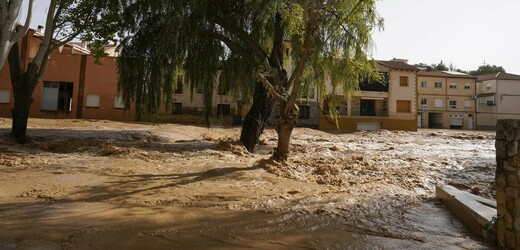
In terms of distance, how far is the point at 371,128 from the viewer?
128ft

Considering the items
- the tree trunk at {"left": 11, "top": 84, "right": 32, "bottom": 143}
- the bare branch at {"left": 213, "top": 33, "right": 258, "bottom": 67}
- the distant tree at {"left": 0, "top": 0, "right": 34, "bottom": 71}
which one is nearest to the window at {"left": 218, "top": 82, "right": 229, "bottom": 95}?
the bare branch at {"left": 213, "top": 33, "right": 258, "bottom": 67}

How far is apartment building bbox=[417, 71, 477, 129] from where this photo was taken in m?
51.5

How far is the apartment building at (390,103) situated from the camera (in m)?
39.1

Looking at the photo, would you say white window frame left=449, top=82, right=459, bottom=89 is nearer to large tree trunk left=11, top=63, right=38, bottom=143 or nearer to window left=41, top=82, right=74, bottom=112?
window left=41, top=82, right=74, bottom=112

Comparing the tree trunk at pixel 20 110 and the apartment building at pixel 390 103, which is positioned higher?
the apartment building at pixel 390 103

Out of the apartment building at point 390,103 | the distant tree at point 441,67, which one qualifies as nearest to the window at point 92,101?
the apartment building at point 390,103

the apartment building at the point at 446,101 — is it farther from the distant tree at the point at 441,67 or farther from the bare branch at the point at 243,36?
the bare branch at the point at 243,36

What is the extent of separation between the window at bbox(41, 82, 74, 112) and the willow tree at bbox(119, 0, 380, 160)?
2015 centimetres

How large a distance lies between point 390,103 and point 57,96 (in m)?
31.0

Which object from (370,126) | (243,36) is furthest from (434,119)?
(243,36)

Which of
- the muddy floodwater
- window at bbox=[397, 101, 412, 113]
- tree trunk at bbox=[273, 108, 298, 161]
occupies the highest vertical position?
window at bbox=[397, 101, 412, 113]

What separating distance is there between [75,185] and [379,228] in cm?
556

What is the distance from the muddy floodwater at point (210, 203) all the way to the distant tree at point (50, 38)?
44.0 inches

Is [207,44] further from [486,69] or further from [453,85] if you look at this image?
[486,69]
